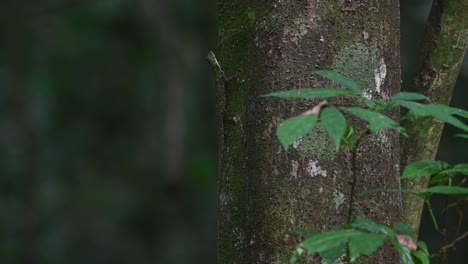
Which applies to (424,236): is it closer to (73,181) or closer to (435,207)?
(435,207)

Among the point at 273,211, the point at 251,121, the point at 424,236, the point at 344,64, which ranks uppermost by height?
the point at 344,64

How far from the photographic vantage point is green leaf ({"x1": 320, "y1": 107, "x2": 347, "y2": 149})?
120cm

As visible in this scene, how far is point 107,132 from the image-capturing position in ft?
36.4

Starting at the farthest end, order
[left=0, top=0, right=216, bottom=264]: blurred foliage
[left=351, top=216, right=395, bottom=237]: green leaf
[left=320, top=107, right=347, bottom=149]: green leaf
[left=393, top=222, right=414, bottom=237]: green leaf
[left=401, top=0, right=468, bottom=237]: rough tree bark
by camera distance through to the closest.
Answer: [left=0, top=0, right=216, bottom=264]: blurred foliage, [left=401, top=0, right=468, bottom=237]: rough tree bark, [left=393, top=222, right=414, bottom=237]: green leaf, [left=351, top=216, right=395, bottom=237]: green leaf, [left=320, top=107, right=347, bottom=149]: green leaf

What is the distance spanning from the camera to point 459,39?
81.2 inches

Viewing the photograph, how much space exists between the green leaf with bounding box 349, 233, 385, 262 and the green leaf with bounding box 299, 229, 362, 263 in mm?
19

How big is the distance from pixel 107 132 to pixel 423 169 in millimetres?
9699

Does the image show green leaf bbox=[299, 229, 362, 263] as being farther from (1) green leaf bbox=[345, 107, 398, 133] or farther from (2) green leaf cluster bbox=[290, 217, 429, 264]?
(1) green leaf bbox=[345, 107, 398, 133]

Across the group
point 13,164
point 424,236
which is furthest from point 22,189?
point 424,236

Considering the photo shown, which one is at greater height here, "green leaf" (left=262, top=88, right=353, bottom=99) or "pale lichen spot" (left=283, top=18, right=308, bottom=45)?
"pale lichen spot" (left=283, top=18, right=308, bottom=45)

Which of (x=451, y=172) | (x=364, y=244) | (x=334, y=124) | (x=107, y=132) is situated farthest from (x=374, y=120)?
(x=107, y=132)

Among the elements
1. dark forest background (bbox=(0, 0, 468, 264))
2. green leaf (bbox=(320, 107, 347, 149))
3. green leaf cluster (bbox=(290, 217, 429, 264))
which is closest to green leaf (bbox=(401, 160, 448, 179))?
green leaf cluster (bbox=(290, 217, 429, 264))

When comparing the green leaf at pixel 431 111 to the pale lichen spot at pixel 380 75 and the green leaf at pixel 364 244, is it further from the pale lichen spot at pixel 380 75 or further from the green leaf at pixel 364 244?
the pale lichen spot at pixel 380 75

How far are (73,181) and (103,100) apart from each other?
1052 millimetres
